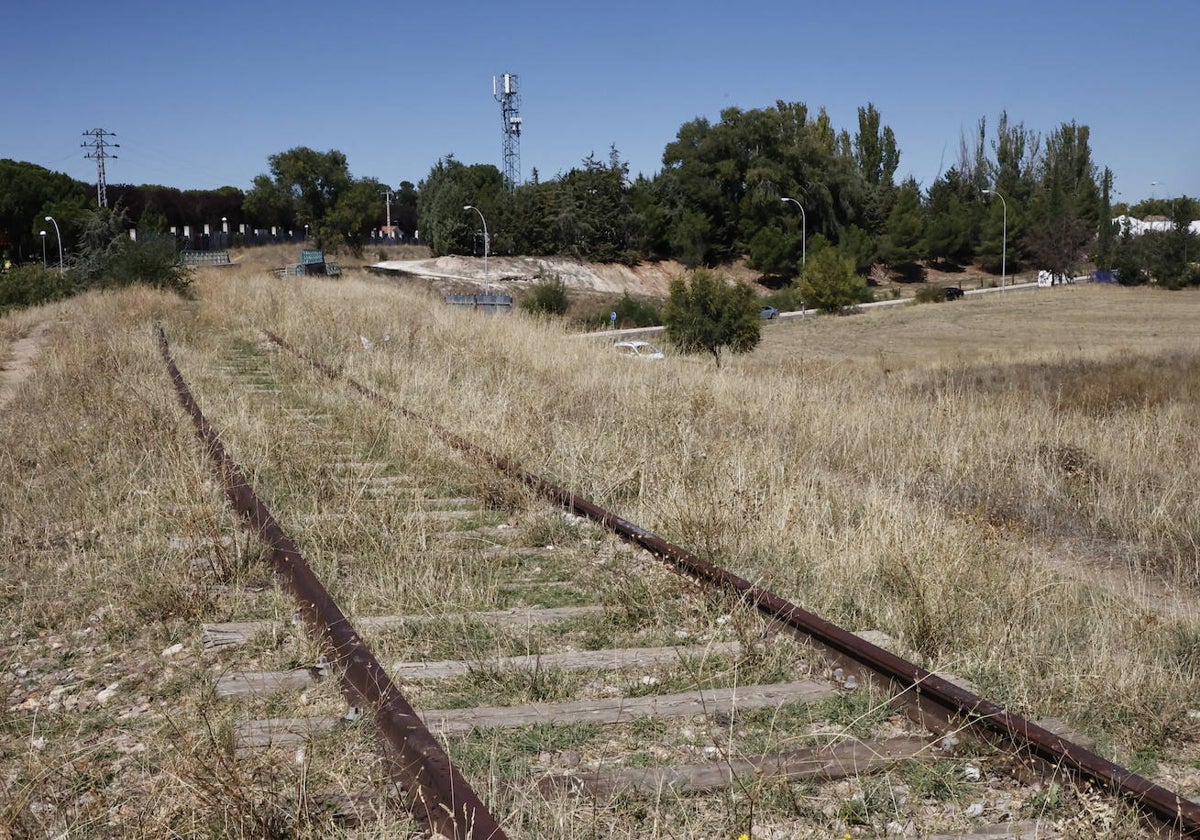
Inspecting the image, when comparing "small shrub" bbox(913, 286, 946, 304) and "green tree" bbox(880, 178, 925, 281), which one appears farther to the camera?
"green tree" bbox(880, 178, 925, 281)

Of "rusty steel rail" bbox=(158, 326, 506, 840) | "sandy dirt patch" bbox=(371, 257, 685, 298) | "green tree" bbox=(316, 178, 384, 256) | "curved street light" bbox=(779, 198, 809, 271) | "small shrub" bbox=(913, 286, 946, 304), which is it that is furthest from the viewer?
"green tree" bbox=(316, 178, 384, 256)

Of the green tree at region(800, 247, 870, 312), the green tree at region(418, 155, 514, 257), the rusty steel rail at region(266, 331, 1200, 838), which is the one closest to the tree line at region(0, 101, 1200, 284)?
the green tree at region(418, 155, 514, 257)

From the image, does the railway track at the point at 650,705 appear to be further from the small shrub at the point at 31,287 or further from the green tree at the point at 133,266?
the small shrub at the point at 31,287

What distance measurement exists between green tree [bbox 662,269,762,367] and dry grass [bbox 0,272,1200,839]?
17035 mm

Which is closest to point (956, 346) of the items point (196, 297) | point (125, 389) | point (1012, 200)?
point (196, 297)

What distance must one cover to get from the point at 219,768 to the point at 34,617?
2243 millimetres

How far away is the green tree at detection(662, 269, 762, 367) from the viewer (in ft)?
103

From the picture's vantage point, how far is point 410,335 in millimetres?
19453

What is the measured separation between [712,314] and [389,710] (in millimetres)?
28734

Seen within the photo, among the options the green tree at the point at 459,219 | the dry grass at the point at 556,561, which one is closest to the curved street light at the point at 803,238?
the green tree at the point at 459,219

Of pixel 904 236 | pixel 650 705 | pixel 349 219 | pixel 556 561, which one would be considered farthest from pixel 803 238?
pixel 650 705

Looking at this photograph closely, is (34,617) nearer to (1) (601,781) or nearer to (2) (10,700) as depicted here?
(2) (10,700)

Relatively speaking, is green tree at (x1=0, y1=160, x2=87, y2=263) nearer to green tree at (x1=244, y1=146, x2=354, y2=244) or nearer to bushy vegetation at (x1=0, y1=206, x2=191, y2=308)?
green tree at (x1=244, y1=146, x2=354, y2=244)

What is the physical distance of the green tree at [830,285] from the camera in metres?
67.8
